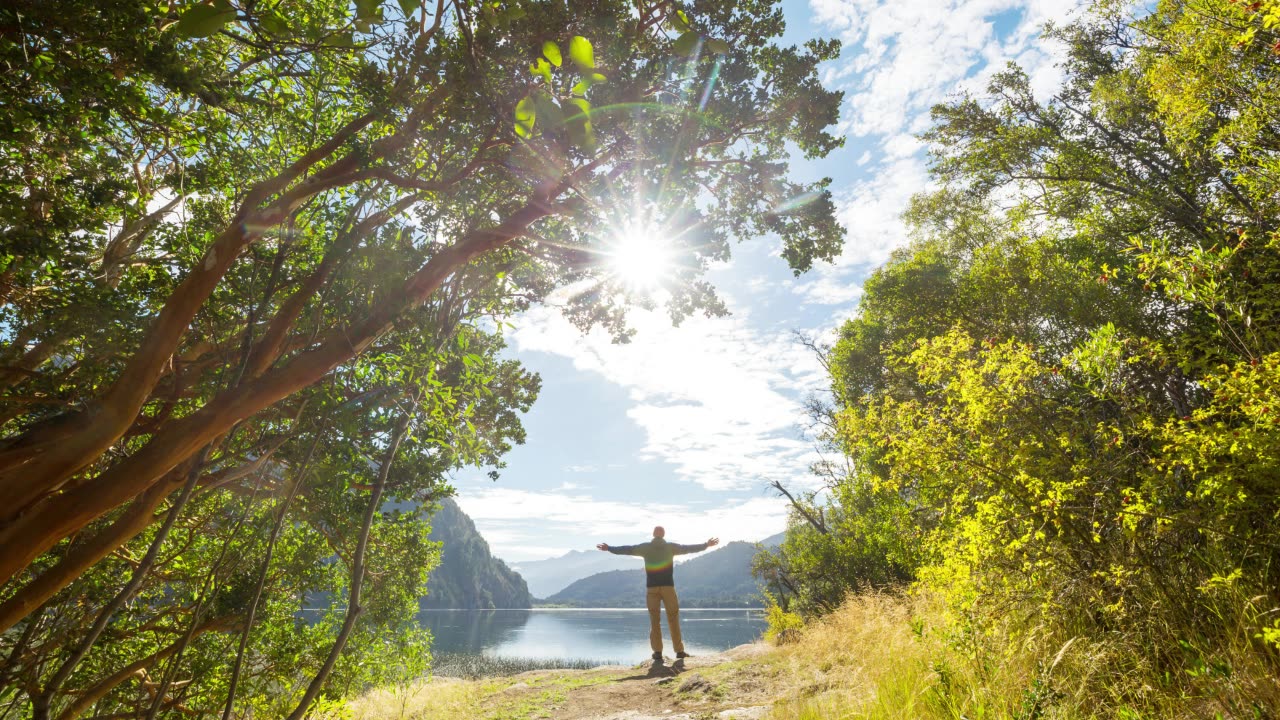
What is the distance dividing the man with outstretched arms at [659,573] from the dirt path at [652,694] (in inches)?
18.5

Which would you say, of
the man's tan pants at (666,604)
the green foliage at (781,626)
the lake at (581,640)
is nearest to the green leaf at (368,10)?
the man's tan pants at (666,604)

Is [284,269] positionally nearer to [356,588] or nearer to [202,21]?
[356,588]

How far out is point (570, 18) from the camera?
4422 millimetres

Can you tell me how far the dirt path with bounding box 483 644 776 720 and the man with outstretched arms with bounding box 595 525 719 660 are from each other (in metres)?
0.47

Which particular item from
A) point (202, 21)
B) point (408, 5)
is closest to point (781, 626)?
point (408, 5)

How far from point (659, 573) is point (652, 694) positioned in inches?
108

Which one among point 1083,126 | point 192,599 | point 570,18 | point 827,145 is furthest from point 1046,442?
point 1083,126

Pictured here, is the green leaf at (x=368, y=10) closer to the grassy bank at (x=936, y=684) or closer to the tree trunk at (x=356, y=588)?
the tree trunk at (x=356, y=588)

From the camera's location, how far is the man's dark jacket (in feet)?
32.3

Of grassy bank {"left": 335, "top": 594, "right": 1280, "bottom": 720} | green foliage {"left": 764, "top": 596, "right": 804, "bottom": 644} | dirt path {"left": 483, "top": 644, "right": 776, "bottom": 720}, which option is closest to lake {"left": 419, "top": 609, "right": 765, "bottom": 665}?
green foliage {"left": 764, "top": 596, "right": 804, "bottom": 644}

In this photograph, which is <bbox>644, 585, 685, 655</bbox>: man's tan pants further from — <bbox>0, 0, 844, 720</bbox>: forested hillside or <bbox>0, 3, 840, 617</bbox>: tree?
<bbox>0, 3, 840, 617</bbox>: tree

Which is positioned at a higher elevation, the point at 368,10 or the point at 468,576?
the point at 368,10

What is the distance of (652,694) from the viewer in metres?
7.25

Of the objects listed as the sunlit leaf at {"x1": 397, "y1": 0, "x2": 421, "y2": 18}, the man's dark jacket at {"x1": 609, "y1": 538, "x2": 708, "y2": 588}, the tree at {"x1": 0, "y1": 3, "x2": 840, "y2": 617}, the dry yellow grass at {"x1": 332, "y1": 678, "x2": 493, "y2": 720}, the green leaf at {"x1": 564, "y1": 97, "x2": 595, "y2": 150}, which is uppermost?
the tree at {"x1": 0, "y1": 3, "x2": 840, "y2": 617}
